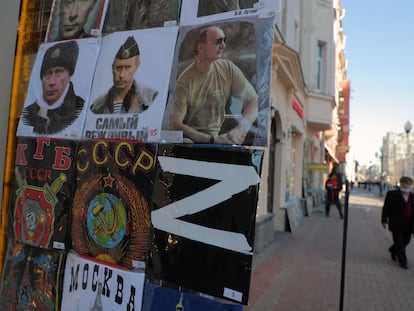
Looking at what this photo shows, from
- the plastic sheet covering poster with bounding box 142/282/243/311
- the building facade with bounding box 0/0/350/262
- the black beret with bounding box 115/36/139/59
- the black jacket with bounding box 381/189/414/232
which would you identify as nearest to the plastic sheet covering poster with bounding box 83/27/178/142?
the black beret with bounding box 115/36/139/59

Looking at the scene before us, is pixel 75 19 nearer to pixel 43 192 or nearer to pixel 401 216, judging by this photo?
pixel 43 192

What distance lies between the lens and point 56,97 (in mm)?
3486

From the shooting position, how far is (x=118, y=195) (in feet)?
10.1

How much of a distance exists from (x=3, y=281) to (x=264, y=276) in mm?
4041

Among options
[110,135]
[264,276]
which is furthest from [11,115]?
[264,276]

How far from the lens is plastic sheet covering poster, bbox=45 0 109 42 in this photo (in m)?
3.51

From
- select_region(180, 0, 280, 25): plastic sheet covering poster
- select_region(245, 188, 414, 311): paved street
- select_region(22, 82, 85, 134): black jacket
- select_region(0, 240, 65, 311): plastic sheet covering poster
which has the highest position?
select_region(180, 0, 280, 25): plastic sheet covering poster

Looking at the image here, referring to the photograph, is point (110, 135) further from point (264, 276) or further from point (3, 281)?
point (264, 276)

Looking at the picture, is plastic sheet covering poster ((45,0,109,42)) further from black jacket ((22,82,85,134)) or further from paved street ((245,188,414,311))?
paved street ((245,188,414,311))

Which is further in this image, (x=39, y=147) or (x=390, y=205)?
(x=390, y=205)

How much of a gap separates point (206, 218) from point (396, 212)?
20.5 ft

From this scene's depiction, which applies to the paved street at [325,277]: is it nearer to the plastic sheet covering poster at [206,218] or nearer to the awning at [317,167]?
the plastic sheet covering poster at [206,218]

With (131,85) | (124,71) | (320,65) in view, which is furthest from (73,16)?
(320,65)

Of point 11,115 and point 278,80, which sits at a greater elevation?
point 278,80
